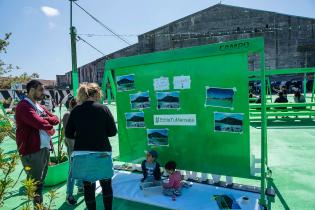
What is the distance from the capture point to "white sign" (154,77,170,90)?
15.1 ft

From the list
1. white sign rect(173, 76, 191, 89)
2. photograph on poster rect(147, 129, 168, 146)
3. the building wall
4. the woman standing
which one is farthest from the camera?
the building wall

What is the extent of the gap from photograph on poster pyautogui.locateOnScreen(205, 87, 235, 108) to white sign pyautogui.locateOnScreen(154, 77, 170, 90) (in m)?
0.77

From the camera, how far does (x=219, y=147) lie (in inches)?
165

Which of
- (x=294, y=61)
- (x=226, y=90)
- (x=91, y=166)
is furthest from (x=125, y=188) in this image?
(x=294, y=61)

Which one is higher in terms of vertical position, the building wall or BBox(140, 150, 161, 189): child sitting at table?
the building wall

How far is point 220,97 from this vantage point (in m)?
4.06

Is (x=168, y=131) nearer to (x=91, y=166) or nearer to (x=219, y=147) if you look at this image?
(x=219, y=147)

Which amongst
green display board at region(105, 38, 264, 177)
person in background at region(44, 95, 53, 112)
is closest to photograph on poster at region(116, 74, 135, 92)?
green display board at region(105, 38, 264, 177)

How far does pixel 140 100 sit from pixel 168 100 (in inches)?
24.8

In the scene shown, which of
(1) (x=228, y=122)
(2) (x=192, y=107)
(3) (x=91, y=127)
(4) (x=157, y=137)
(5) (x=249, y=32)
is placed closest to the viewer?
(3) (x=91, y=127)

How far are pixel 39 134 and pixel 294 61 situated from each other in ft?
120

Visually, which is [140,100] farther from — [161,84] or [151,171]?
[151,171]

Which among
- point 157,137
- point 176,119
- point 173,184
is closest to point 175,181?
point 173,184

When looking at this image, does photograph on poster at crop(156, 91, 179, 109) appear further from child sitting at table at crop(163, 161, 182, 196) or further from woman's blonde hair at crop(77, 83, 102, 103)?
woman's blonde hair at crop(77, 83, 102, 103)
